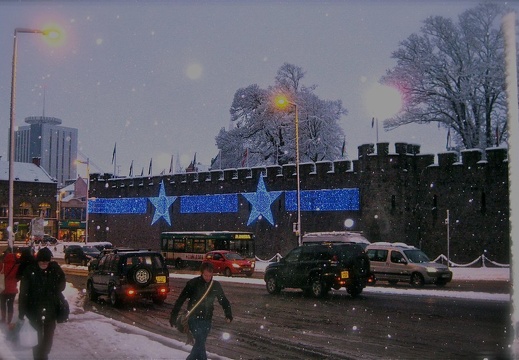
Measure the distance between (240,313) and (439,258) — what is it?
22.0 m

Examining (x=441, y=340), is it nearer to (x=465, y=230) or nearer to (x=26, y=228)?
(x=465, y=230)

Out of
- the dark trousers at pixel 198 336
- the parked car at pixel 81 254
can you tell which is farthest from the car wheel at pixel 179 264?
the dark trousers at pixel 198 336

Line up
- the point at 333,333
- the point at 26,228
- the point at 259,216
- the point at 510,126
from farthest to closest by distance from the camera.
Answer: the point at 26,228 → the point at 259,216 → the point at 333,333 → the point at 510,126

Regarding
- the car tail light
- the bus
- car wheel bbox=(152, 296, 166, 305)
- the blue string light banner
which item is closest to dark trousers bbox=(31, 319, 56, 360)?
the car tail light

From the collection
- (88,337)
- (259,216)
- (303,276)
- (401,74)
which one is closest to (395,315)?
(303,276)

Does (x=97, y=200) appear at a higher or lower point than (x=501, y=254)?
higher

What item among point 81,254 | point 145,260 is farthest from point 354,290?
point 81,254

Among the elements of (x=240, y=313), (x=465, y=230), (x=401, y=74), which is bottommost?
(x=240, y=313)

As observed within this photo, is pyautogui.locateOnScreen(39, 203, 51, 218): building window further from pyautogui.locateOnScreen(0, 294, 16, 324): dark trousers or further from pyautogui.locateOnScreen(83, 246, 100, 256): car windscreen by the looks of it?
pyautogui.locateOnScreen(0, 294, 16, 324): dark trousers

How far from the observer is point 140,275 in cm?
1797

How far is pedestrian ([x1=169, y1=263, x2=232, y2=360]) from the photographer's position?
779 centimetres

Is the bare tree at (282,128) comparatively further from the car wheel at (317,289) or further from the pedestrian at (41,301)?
the pedestrian at (41,301)

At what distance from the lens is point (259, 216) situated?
44.3 metres

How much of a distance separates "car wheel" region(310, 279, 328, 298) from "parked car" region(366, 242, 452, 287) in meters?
6.48
